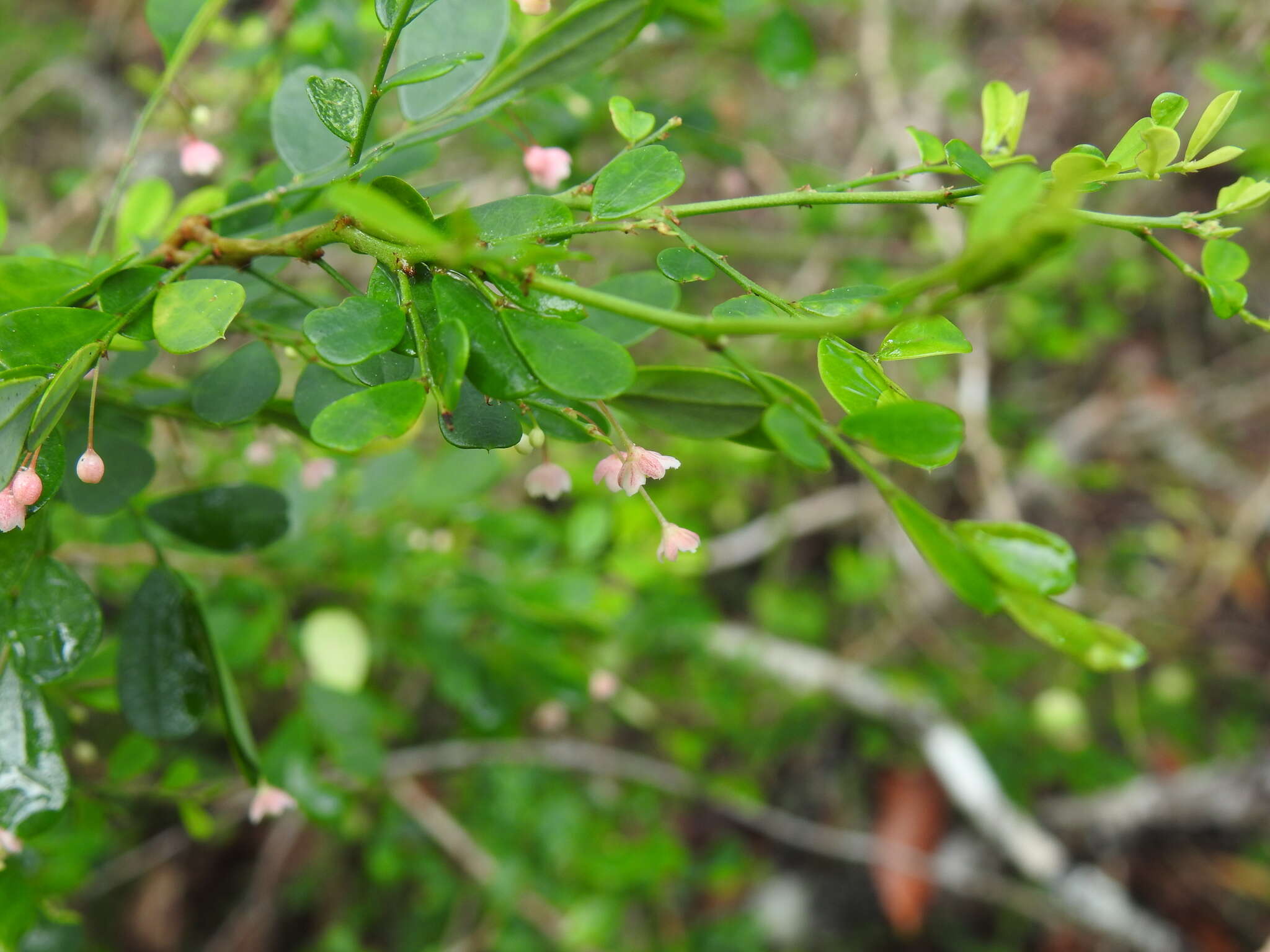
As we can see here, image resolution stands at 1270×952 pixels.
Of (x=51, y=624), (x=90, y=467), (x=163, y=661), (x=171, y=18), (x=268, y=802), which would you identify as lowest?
(x=268, y=802)

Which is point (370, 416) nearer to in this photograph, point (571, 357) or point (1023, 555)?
point (571, 357)

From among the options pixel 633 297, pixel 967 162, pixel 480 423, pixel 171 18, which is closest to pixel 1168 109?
pixel 967 162

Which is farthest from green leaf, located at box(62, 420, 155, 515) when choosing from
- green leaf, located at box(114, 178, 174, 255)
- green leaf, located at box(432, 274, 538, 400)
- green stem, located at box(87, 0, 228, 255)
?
green leaf, located at box(432, 274, 538, 400)

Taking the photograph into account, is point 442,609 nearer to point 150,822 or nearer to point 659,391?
point 659,391

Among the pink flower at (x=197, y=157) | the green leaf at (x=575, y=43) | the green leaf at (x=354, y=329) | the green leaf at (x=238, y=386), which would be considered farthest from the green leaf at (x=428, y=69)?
the pink flower at (x=197, y=157)

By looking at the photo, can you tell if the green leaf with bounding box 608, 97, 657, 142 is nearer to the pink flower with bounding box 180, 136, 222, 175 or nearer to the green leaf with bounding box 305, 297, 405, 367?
the green leaf with bounding box 305, 297, 405, 367

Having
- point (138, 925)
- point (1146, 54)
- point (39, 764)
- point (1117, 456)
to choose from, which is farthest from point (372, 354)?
point (1146, 54)
